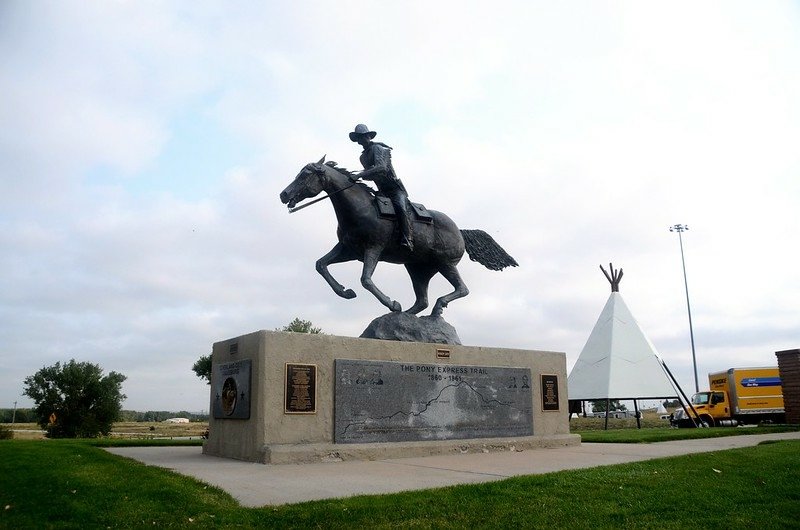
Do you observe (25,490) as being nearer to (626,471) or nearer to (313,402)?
(313,402)

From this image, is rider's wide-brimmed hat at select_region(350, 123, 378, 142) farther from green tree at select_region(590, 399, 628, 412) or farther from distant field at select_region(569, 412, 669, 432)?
green tree at select_region(590, 399, 628, 412)

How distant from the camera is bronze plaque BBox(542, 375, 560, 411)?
13383 mm

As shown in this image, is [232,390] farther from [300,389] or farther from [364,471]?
[364,471]

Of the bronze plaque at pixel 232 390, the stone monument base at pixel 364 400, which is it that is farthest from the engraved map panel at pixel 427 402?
the bronze plaque at pixel 232 390

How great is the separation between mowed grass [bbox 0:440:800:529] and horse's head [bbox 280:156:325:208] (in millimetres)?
5117

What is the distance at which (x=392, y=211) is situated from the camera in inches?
477

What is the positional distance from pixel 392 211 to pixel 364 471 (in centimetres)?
524

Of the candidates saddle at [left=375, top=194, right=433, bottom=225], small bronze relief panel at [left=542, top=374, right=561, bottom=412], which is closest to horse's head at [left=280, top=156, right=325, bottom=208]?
saddle at [left=375, top=194, right=433, bottom=225]

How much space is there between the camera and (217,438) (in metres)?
11.0

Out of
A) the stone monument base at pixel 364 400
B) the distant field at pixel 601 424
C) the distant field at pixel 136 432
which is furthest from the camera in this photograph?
the distant field at pixel 136 432

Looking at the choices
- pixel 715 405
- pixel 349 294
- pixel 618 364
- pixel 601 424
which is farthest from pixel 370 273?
pixel 715 405

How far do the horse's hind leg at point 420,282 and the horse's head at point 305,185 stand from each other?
3.02 m

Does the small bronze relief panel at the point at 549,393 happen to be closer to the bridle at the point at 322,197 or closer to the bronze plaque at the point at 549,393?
the bronze plaque at the point at 549,393

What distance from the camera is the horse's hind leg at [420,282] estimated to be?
13516 millimetres
